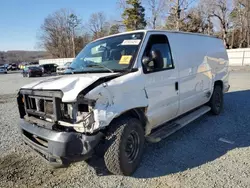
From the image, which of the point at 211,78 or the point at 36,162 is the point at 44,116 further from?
the point at 211,78

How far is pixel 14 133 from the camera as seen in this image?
5.31 meters

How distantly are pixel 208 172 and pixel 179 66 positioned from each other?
200 centimetres

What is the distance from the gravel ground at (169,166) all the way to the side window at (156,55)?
5.06 ft

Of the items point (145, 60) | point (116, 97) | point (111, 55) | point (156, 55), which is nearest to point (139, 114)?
point (116, 97)

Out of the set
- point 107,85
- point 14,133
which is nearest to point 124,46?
point 107,85

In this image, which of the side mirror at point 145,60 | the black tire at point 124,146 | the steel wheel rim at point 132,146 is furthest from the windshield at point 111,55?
the steel wheel rim at point 132,146

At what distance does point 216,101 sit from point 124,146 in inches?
159

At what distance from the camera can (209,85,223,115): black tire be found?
5.93 m

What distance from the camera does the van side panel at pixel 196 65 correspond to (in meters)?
4.36

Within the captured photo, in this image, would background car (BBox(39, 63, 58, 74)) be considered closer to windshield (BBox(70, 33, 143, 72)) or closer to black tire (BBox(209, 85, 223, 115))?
black tire (BBox(209, 85, 223, 115))

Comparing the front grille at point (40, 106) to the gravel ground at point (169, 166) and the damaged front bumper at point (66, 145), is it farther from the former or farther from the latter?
the gravel ground at point (169, 166)

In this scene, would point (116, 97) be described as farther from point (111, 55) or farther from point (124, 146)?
point (111, 55)

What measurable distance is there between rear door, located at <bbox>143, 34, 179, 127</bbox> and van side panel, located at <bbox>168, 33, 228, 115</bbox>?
8.3 inches

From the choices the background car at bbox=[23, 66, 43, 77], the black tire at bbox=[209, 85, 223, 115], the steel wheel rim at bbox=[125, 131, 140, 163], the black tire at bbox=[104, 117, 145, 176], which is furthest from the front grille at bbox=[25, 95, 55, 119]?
the background car at bbox=[23, 66, 43, 77]
